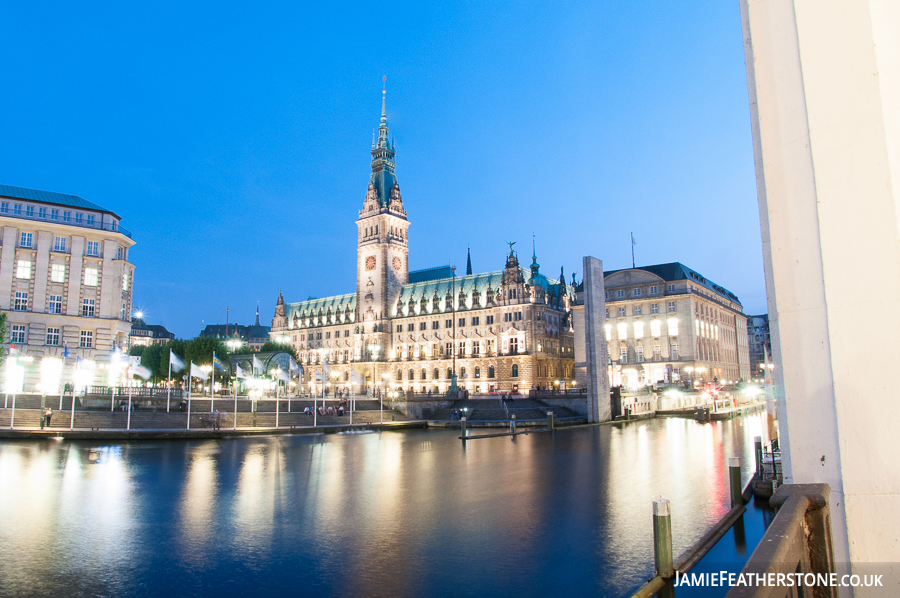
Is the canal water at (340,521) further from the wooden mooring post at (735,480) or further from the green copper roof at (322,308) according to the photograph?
the green copper roof at (322,308)

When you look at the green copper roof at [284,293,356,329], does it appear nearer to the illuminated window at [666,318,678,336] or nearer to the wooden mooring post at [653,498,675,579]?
the illuminated window at [666,318,678,336]

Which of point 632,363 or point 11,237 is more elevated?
point 11,237

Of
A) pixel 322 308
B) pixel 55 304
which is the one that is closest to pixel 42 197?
pixel 55 304

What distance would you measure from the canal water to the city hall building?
257ft

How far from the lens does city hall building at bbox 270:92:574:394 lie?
112 meters

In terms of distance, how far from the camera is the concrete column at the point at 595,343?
200 ft

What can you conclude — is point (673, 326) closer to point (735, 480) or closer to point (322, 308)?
point (735, 480)

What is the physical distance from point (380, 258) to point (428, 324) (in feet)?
61.7

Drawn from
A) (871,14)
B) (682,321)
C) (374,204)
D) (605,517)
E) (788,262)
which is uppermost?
(374,204)

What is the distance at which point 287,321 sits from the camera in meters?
158

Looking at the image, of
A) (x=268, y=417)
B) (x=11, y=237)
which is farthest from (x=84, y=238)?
(x=268, y=417)

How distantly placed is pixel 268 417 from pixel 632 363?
64.6m

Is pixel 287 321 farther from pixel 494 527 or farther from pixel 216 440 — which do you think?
pixel 494 527

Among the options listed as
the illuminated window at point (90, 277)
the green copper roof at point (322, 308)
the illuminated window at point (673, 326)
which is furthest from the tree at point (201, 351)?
the illuminated window at point (673, 326)
